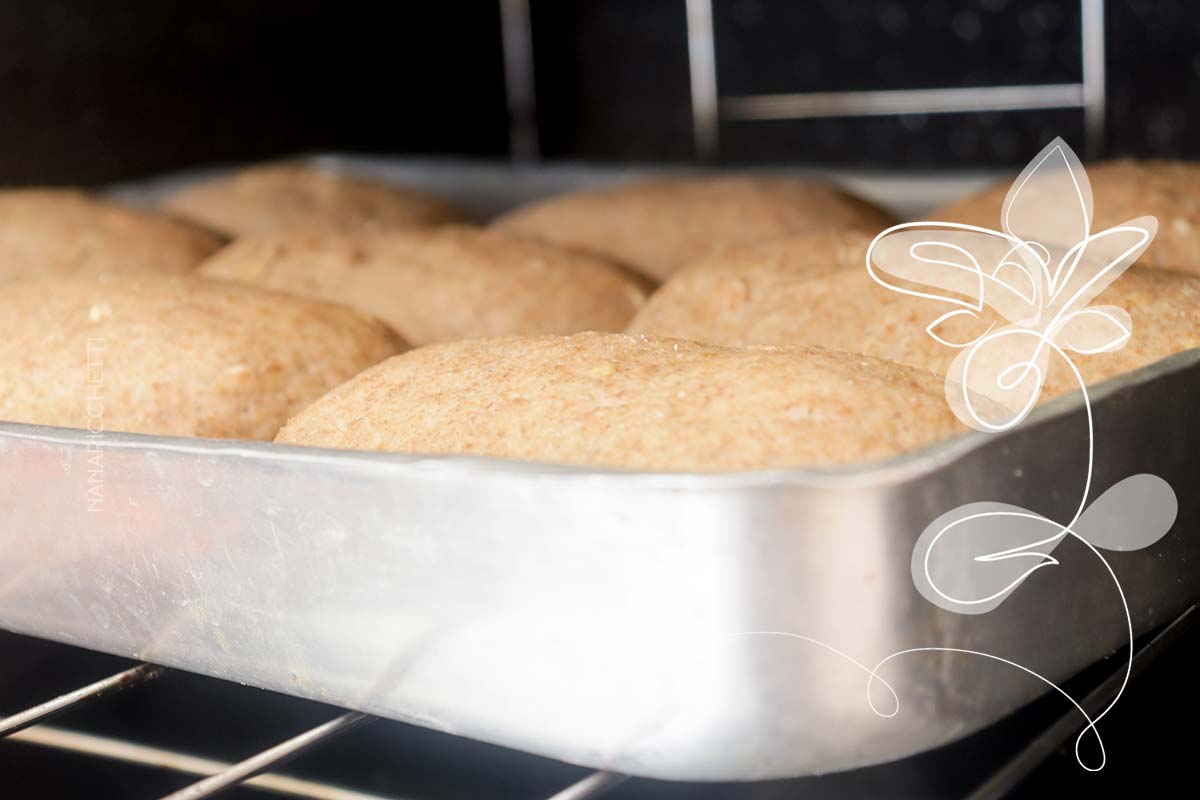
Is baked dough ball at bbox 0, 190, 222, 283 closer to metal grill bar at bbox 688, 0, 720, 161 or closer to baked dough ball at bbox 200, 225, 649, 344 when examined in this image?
baked dough ball at bbox 200, 225, 649, 344

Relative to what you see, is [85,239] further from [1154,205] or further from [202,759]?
[1154,205]

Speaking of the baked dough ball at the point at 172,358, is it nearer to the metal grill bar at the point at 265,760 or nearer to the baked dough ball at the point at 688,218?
the metal grill bar at the point at 265,760

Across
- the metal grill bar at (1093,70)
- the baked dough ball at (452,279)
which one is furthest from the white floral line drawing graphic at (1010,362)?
the metal grill bar at (1093,70)

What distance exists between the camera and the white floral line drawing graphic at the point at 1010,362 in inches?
25.2

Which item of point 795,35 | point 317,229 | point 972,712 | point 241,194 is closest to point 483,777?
point 972,712

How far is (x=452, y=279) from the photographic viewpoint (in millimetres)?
1429

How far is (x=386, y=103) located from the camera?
2.88 metres

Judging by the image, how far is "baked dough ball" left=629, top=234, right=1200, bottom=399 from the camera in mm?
917

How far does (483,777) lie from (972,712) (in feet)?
0.92

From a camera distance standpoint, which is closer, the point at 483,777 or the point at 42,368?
the point at 483,777

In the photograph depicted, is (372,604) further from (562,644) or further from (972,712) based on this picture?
(972,712)

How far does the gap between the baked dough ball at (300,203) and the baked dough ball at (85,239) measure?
171 mm

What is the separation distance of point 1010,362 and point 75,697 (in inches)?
23.2

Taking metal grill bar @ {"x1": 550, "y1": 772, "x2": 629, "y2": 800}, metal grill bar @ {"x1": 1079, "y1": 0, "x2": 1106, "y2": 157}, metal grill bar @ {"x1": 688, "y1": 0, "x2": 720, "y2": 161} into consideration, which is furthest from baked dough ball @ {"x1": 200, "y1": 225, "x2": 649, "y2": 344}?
metal grill bar @ {"x1": 688, "y1": 0, "x2": 720, "y2": 161}
